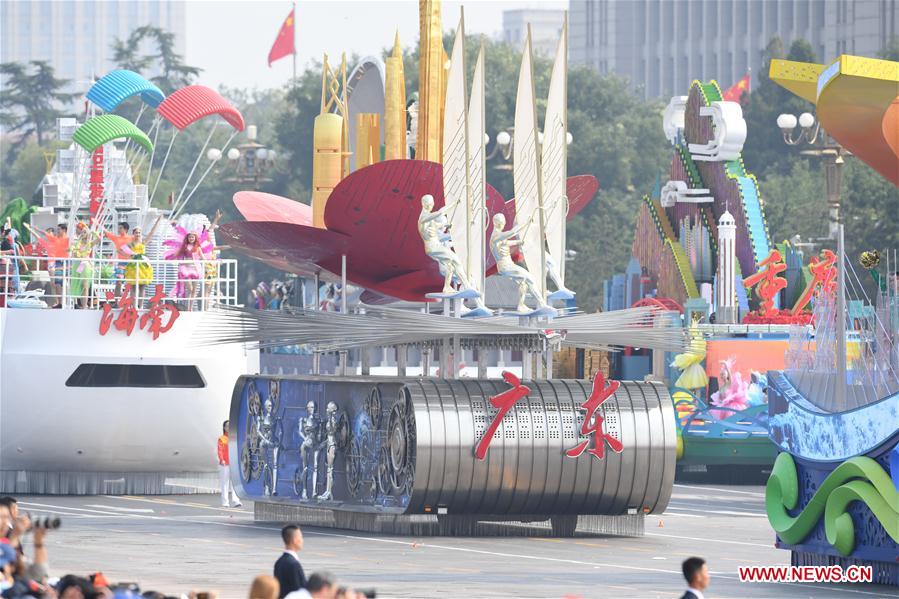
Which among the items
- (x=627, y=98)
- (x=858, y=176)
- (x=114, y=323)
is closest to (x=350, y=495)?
(x=114, y=323)

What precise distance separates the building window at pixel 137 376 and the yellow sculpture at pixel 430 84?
20.6ft

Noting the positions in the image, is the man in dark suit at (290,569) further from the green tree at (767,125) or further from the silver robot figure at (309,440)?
the green tree at (767,125)

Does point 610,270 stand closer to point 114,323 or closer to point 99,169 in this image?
point 99,169

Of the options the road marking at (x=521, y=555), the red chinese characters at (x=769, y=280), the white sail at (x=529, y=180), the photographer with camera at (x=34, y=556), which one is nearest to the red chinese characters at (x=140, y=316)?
the road marking at (x=521, y=555)

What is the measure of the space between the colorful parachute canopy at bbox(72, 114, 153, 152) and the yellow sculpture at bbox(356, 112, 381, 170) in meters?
3.94

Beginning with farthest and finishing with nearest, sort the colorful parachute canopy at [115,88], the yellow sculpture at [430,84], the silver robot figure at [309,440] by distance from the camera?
1. the colorful parachute canopy at [115,88]
2. the yellow sculpture at [430,84]
3. the silver robot figure at [309,440]

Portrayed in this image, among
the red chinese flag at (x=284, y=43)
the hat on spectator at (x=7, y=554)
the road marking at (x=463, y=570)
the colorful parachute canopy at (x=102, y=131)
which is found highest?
the red chinese flag at (x=284, y=43)

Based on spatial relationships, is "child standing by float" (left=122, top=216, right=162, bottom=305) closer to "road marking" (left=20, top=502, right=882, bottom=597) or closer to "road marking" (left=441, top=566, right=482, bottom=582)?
"road marking" (left=20, top=502, right=882, bottom=597)

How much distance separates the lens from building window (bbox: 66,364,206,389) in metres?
36.2

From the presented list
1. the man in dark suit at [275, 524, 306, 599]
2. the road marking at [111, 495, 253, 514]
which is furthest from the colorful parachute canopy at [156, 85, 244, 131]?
the man in dark suit at [275, 524, 306, 599]

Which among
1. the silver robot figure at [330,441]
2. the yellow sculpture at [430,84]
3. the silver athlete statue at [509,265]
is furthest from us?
the yellow sculpture at [430,84]

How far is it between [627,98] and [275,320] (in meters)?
64.5

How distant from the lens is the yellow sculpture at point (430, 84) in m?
33.0

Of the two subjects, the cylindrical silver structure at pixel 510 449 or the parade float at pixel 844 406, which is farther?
the cylindrical silver structure at pixel 510 449
